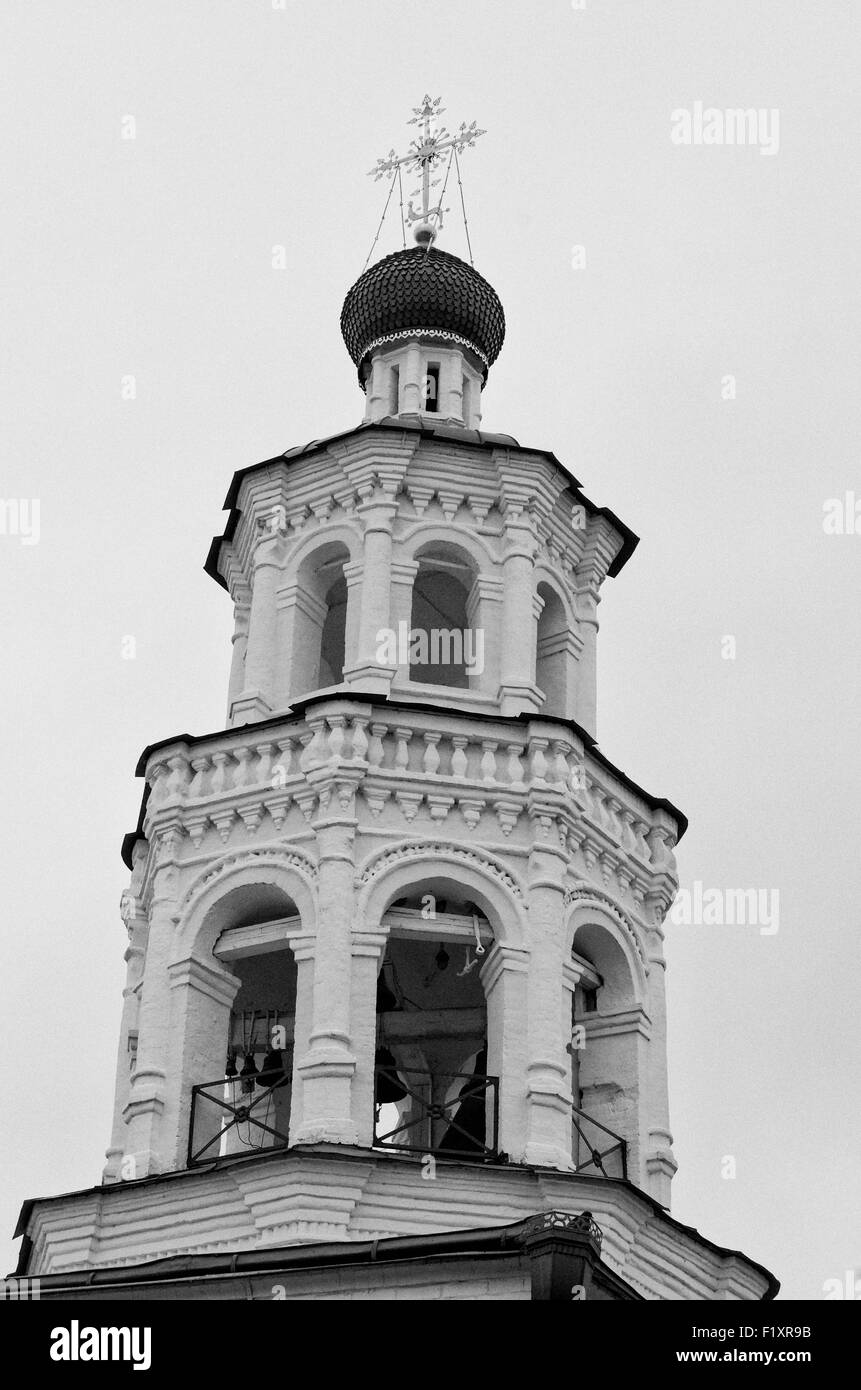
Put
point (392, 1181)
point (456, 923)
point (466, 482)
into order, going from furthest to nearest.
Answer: point (466, 482) < point (456, 923) < point (392, 1181)

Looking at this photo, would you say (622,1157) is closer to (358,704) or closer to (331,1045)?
(331,1045)

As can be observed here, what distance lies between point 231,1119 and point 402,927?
8.71 feet

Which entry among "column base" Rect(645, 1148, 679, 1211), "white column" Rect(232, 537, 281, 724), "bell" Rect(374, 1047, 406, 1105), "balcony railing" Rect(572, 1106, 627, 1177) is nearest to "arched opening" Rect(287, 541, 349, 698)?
"white column" Rect(232, 537, 281, 724)

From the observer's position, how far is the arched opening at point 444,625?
973 inches

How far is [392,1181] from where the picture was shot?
20250mm

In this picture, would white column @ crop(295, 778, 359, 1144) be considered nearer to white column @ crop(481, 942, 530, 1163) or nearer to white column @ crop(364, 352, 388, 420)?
white column @ crop(481, 942, 530, 1163)

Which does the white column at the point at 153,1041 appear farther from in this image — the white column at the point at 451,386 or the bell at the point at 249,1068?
the white column at the point at 451,386

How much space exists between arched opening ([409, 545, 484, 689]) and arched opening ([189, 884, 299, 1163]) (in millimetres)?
3364

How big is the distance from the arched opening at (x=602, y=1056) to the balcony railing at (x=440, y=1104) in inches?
36.9

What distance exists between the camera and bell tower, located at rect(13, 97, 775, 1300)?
20250mm

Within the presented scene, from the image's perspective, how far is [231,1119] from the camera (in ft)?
75.7
